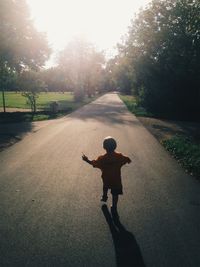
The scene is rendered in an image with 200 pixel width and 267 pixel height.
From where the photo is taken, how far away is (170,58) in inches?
1177

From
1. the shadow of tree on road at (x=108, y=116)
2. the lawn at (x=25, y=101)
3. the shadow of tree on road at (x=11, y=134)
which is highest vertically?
the shadow of tree on road at (x=11, y=134)

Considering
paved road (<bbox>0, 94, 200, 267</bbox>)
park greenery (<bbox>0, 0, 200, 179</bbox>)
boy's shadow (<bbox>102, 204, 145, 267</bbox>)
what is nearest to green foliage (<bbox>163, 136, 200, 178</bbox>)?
paved road (<bbox>0, 94, 200, 267</bbox>)

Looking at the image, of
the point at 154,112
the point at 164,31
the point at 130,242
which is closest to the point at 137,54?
the point at 164,31

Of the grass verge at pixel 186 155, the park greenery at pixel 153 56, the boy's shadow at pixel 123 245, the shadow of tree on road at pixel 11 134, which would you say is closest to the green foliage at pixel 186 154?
the grass verge at pixel 186 155

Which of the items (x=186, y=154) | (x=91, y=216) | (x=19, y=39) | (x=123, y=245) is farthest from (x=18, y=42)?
(x=123, y=245)

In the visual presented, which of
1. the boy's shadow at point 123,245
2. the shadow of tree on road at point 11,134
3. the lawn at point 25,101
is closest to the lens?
the boy's shadow at point 123,245

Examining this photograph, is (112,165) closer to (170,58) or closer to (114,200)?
(114,200)

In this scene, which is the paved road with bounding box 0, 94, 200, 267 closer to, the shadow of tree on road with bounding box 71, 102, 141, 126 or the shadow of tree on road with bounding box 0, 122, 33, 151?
the shadow of tree on road with bounding box 0, 122, 33, 151

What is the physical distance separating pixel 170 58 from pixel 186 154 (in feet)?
62.7

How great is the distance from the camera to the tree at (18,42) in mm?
29344

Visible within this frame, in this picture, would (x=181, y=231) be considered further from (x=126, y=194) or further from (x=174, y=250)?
(x=126, y=194)

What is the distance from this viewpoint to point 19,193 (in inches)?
311

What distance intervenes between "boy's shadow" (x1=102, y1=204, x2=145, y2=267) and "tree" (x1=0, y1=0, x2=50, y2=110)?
84.8ft

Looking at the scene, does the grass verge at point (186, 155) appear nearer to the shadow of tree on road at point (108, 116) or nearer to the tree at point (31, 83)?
the shadow of tree on road at point (108, 116)
